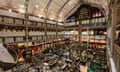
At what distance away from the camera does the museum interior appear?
7.72 meters

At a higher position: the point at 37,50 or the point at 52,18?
the point at 52,18

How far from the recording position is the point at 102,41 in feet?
61.9

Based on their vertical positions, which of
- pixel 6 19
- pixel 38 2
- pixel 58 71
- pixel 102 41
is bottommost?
pixel 58 71

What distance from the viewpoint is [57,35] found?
72.7 feet

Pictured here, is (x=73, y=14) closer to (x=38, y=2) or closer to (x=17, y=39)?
(x=38, y=2)

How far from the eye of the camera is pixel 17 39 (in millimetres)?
12094

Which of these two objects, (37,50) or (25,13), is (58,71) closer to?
(37,50)

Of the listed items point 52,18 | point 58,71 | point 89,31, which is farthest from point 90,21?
point 58,71

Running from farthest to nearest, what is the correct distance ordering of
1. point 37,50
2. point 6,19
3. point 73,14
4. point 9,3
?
point 73,14, point 37,50, point 9,3, point 6,19

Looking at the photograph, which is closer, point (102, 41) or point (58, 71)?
point (58, 71)

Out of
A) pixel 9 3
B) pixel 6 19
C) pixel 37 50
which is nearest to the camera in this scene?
pixel 6 19

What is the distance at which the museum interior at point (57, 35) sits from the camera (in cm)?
772

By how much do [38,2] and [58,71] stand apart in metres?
9.88

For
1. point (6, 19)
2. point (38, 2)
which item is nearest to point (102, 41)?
point (38, 2)
